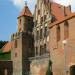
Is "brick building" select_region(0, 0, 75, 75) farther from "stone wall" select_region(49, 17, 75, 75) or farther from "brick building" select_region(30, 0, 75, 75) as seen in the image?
"stone wall" select_region(49, 17, 75, 75)

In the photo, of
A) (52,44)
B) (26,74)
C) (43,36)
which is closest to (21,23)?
(43,36)

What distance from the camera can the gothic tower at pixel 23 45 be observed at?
57219 mm

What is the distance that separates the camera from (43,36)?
56.1 metres

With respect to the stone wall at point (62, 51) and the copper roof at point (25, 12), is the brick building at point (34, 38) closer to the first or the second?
the copper roof at point (25, 12)

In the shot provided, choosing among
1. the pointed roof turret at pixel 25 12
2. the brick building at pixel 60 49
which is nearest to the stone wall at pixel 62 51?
the brick building at pixel 60 49

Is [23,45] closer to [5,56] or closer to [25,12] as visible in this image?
[25,12]

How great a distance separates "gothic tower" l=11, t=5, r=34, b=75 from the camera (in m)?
57.2

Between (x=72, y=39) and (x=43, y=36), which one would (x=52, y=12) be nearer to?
(x=43, y=36)

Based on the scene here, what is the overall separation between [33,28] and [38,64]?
1279cm

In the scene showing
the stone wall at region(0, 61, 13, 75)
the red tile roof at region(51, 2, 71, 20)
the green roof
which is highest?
the red tile roof at region(51, 2, 71, 20)

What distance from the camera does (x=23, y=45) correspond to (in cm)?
5803

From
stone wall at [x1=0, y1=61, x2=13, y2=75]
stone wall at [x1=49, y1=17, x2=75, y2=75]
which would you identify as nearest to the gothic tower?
stone wall at [x1=0, y1=61, x2=13, y2=75]

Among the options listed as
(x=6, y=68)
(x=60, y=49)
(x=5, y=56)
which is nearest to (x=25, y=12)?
(x=5, y=56)

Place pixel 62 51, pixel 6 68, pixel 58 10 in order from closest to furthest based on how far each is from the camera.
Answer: pixel 62 51, pixel 58 10, pixel 6 68
